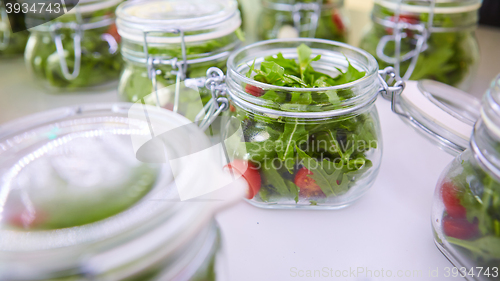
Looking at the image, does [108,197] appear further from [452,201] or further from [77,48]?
[77,48]

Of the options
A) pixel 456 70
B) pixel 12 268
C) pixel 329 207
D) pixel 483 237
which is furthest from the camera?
pixel 456 70

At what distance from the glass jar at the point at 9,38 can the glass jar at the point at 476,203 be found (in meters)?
0.91

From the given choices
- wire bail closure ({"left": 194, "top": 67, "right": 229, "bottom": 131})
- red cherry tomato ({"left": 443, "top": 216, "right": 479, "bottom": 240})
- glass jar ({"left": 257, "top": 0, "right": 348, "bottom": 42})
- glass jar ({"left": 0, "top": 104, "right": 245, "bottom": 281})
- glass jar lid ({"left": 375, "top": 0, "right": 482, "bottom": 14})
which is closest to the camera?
glass jar ({"left": 0, "top": 104, "right": 245, "bottom": 281})

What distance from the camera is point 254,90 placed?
14.7 inches

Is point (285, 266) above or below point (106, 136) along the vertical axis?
below

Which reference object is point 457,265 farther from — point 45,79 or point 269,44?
point 45,79

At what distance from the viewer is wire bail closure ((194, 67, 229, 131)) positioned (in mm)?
434

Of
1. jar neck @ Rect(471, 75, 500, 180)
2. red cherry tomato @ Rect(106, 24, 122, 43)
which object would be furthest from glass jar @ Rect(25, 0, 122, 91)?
jar neck @ Rect(471, 75, 500, 180)

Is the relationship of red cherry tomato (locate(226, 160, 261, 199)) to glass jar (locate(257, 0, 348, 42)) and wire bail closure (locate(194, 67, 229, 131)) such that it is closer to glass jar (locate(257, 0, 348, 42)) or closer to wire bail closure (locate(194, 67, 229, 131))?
wire bail closure (locate(194, 67, 229, 131))

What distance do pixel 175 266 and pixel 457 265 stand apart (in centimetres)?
28

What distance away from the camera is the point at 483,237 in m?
0.30

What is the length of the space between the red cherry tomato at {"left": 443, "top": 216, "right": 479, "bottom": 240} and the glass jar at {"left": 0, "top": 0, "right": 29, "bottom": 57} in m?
0.92

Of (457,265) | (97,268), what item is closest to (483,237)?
(457,265)

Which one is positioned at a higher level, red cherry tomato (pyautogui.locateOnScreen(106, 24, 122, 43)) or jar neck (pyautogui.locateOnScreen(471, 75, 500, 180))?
jar neck (pyautogui.locateOnScreen(471, 75, 500, 180))
